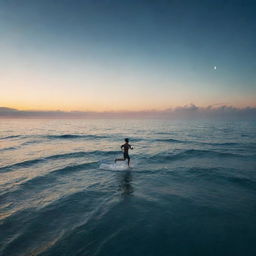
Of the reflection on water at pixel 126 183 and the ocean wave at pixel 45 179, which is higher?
the reflection on water at pixel 126 183

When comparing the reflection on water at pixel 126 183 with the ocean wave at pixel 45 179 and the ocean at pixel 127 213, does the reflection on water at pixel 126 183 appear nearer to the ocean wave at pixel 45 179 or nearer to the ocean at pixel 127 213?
the ocean at pixel 127 213

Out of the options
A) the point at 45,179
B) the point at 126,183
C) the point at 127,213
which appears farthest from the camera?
the point at 45,179

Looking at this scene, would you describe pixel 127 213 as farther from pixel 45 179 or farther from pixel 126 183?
pixel 45 179

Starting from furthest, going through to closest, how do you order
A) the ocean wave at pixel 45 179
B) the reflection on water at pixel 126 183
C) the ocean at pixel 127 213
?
the ocean wave at pixel 45 179 → the reflection on water at pixel 126 183 → the ocean at pixel 127 213

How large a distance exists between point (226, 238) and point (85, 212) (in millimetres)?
5596

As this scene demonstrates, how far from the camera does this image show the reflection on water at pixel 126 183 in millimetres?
9547

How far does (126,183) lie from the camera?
35.5 ft

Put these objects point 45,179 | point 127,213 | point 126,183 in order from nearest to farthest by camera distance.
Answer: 1. point 127,213
2. point 126,183
3. point 45,179

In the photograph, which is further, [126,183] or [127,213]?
[126,183]

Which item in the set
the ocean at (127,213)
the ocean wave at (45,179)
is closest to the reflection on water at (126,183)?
the ocean at (127,213)

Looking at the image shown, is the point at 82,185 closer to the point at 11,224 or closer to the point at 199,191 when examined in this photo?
the point at 11,224

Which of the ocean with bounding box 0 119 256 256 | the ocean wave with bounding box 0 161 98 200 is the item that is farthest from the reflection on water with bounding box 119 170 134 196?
the ocean wave with bounding box 0 161 98 200

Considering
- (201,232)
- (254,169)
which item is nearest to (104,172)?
(201,232)

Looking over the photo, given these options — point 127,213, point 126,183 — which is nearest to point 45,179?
point 126,183
